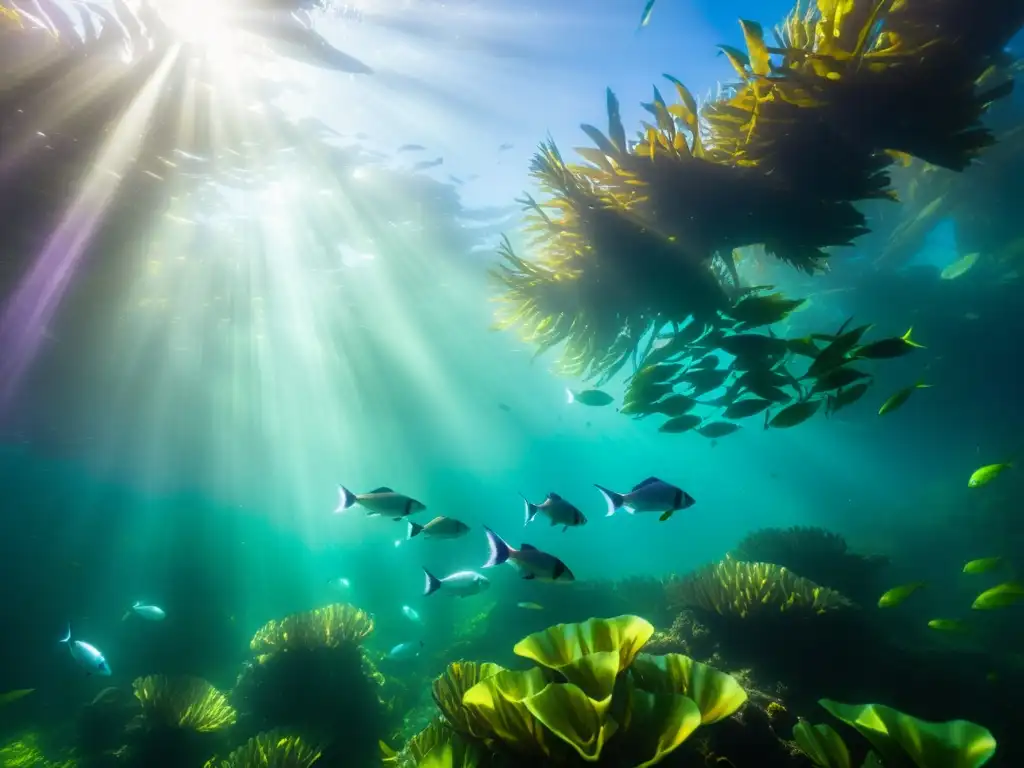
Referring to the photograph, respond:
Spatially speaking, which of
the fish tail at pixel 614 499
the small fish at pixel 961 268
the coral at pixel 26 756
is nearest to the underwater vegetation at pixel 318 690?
the coral at pixel 26 756

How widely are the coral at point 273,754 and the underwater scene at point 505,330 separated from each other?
67 millimetres

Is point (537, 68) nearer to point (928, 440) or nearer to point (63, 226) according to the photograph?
point (63, 226)

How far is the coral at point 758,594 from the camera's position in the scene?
614cm

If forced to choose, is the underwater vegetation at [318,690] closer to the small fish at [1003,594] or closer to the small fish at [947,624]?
the small fish at [947,624]

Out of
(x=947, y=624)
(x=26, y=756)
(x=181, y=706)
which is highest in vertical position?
(x=181, y=706)

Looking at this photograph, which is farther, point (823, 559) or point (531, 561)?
point (823, 559)

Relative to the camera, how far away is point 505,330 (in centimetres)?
1087

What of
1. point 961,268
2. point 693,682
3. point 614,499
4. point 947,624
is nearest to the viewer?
point 693,682

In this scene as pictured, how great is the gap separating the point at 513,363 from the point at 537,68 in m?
19.7

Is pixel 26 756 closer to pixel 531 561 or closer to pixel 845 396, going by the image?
pixel 531 561

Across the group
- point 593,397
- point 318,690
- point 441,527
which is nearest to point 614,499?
point 441,527

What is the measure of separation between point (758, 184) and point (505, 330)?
6.59 metres

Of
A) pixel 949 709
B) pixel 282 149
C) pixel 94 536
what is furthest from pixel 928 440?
pixel 94 536

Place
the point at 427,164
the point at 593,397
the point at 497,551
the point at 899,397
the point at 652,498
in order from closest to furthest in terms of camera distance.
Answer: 1. the point at 497,551
2. the point at 652,498
3. the point at 899,397
4. the point at 593,397
5. the point at 427,164
